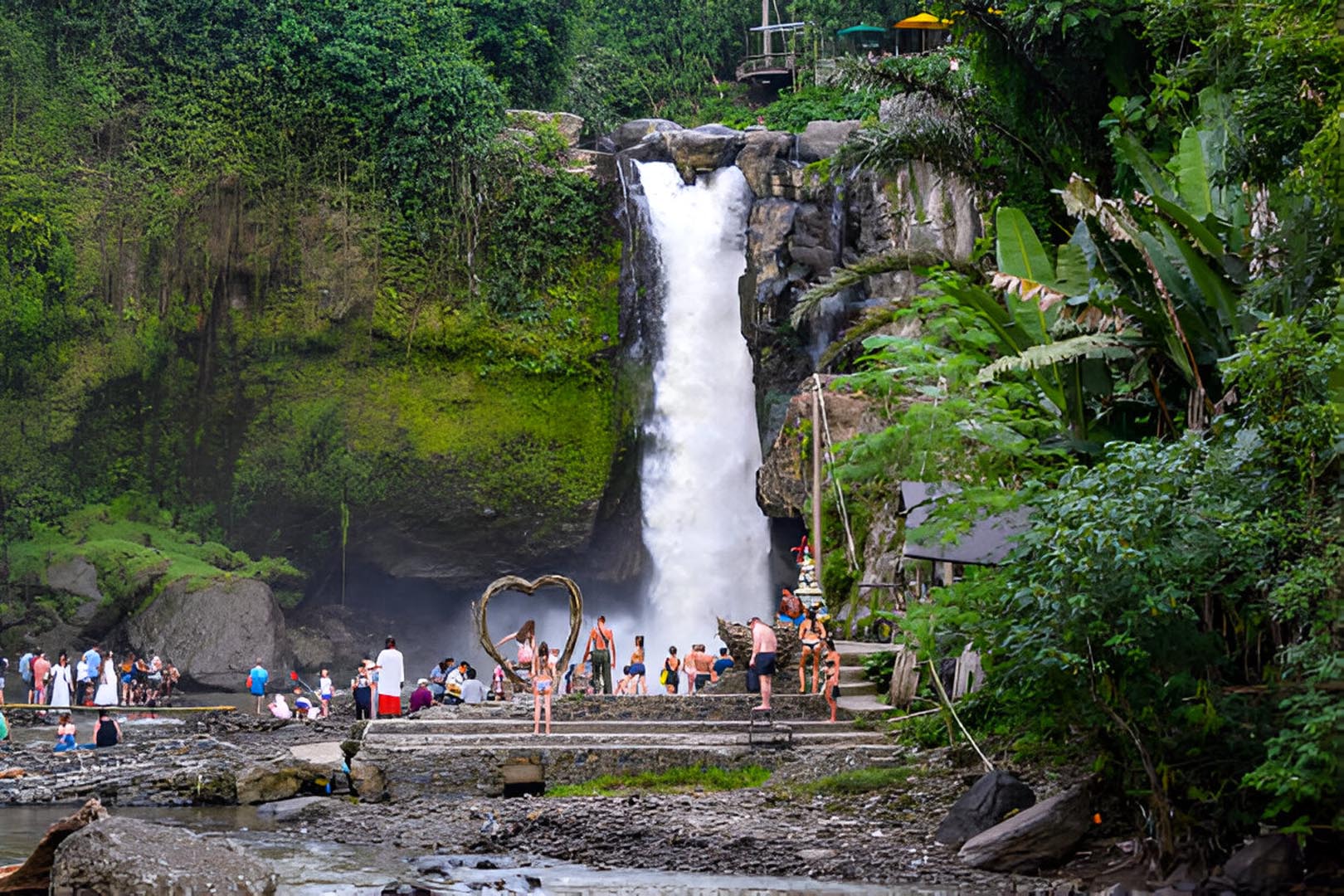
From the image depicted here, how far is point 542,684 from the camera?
52.8ft

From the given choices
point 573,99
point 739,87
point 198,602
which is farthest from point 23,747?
point 739,87

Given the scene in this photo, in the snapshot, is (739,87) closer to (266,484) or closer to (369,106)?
(369,106)

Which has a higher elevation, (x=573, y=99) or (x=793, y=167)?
(x=573, y=99)

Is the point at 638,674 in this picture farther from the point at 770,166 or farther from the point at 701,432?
the point at 770,166

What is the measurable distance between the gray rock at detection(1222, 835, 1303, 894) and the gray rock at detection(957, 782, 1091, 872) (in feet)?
4.76

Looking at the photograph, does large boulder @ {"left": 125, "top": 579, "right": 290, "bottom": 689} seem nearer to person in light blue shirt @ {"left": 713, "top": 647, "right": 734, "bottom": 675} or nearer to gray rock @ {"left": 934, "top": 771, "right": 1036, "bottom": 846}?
person in light blue shirt @ {"left": 713, "top": 647, "right": 734, "bottom": 675}

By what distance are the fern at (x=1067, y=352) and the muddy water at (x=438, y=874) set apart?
4.32 metres

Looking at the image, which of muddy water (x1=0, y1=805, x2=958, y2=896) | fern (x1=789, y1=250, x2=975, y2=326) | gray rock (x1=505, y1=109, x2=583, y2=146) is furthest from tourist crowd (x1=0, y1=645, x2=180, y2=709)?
gray rock (x1=505, y1=109, x2=583, y2=146)

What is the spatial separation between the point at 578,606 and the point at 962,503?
32.2 feet

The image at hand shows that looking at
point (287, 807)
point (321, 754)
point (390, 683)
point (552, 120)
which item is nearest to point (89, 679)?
point (390, 683)

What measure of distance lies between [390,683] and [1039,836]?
11.7 m

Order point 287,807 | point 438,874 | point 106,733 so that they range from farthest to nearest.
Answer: point 106,733 < point 287,807 < point 438,874

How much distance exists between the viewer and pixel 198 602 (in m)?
28.3

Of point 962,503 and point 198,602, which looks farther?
point 198,602
